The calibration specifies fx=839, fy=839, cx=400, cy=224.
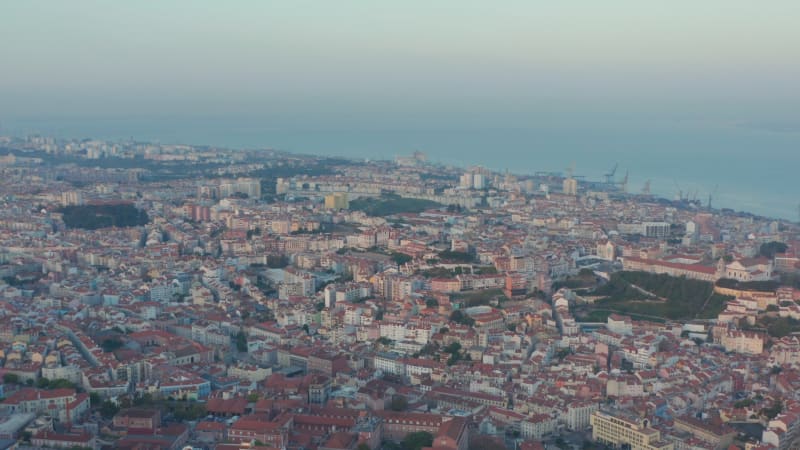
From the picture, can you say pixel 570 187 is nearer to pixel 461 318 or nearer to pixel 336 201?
pixel 336 201

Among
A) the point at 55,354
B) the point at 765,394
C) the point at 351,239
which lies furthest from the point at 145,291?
the point at 765,394

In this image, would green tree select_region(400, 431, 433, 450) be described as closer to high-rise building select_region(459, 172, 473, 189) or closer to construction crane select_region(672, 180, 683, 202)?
high-rise building select_region(459, 172, 473, 189)

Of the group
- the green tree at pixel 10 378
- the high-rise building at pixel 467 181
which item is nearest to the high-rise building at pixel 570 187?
the high-rise building at pixel 467 181

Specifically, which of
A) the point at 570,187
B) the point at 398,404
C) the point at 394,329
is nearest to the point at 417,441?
the point at 398,404

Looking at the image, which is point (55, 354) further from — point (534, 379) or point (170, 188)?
point (170, 188)

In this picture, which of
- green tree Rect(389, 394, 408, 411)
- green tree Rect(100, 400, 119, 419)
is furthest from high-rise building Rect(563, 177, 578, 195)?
green tree Rect(100, 400, 119, 419)

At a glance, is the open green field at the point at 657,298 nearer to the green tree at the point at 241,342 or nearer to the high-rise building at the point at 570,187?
the green tree at the point at 241,342
